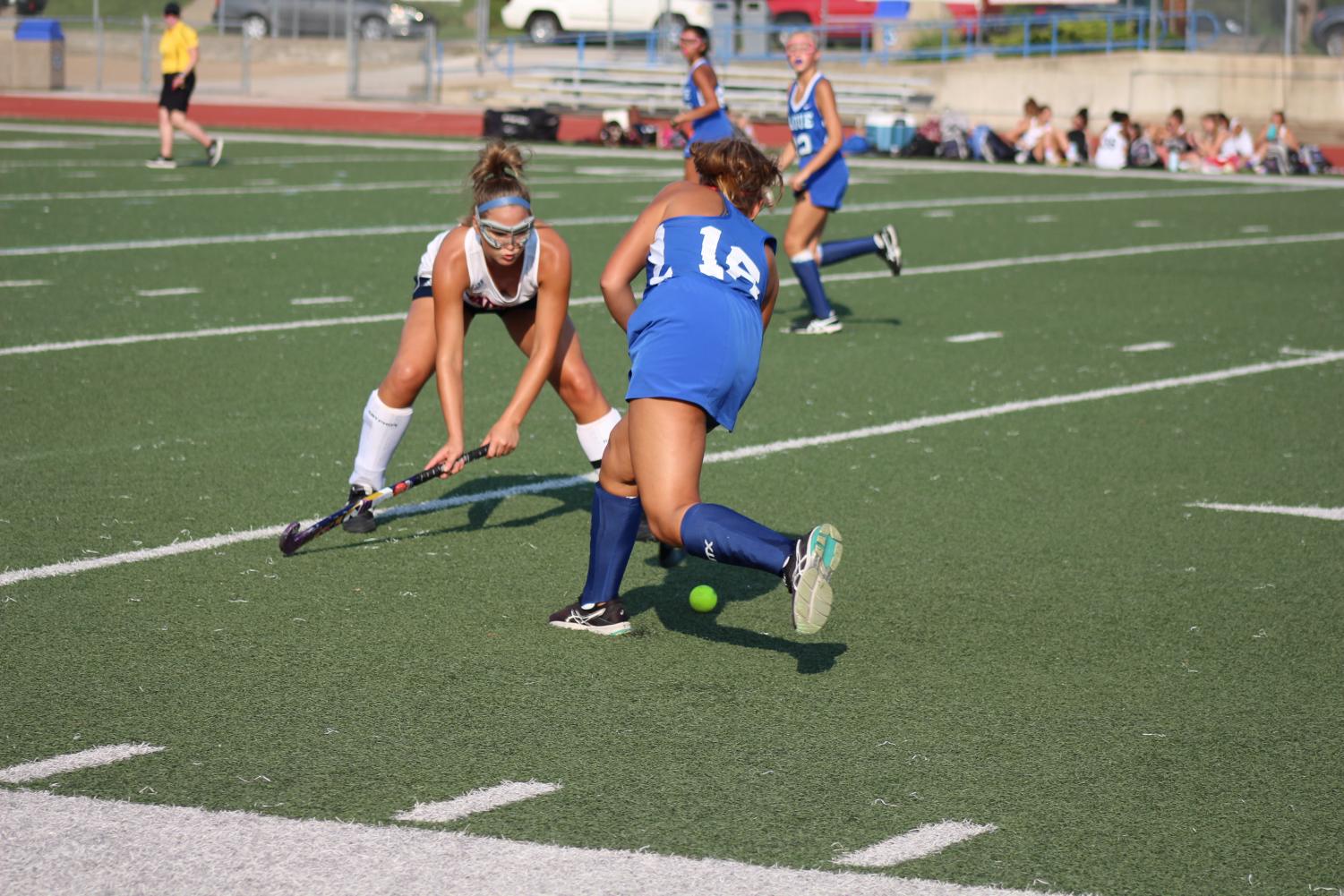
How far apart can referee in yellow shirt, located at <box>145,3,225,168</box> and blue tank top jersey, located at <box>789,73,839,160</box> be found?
13.0 m

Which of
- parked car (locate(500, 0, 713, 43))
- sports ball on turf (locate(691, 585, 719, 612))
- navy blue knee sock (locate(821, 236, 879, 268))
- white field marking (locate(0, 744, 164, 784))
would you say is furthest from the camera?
parked car (locate(500, 0, 713, 43))

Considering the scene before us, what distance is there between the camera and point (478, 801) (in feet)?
14.7

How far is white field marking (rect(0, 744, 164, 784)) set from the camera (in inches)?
180

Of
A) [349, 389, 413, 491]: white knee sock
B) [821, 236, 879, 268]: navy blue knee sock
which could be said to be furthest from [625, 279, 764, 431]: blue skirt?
[821, 236, 879, 268]: navy blue knee sock

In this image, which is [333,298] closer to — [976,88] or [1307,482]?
[1307,482]

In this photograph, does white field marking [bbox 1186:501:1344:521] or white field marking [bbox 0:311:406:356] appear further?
white field marking [bbox 0:311:406:356]

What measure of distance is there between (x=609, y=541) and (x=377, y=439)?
1.70 m

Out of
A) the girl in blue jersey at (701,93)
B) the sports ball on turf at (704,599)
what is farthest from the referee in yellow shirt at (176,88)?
Result: the sports ball on turf at (704,599)

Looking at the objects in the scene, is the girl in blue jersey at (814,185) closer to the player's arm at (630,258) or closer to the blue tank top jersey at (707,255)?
the player's arm at (630,258)

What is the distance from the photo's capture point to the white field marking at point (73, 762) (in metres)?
4.58

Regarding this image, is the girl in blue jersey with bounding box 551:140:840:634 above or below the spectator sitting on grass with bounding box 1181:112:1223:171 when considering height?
below

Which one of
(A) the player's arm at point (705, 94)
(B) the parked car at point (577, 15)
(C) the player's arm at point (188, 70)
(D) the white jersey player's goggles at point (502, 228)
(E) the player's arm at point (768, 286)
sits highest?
(B) the parked car at point (577, 15)

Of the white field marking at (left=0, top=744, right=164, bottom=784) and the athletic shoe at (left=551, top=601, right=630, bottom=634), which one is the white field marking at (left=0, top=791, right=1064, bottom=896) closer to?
the white field marking at (left=0, top=744, right=164, bottom=784)

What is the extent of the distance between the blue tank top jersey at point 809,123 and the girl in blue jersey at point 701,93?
2.32 meters
